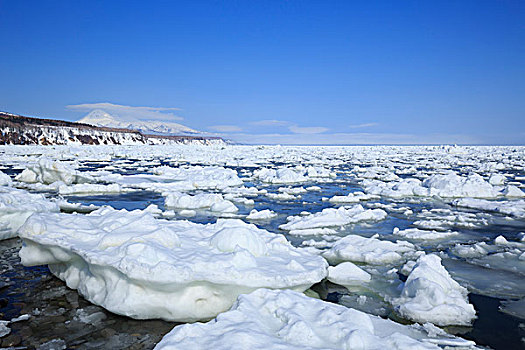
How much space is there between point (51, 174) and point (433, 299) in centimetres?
1504

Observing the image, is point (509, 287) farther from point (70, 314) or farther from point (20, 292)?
point (20, 292)

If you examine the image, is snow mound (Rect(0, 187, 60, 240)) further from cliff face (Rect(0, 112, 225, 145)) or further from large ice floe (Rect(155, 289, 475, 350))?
cliff face (Rect(0, 112, 225, 145))

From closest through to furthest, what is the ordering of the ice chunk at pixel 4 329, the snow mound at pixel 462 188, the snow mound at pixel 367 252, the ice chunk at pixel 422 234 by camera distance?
the ice chunk at pixel 4 329
the snow mound at pixel 367 252
the ice chunk at pixel 422 234
the snow mound at pixel 462 188

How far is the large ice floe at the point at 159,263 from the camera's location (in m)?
3.84

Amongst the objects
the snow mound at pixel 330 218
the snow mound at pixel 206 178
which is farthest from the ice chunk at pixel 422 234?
the snow mound at pixel 206 178

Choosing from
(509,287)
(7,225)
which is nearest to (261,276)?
(509,287)

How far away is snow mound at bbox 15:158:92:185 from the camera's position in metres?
14.4

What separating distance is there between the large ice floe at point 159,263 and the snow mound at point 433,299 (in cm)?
105

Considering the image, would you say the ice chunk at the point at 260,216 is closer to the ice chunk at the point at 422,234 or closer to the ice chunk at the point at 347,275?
the ice chunk at the point at 422,234

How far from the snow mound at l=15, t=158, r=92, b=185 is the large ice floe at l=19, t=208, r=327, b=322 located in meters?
10.3

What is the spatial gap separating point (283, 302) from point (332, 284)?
1.75 meters

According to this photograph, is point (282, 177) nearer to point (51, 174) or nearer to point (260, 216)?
point (260, 216)

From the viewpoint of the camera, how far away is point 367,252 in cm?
595

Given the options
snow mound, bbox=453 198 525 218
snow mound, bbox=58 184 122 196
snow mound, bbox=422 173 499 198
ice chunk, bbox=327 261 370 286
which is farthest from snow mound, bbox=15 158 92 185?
snow mound, bbox=453 198 525 218
